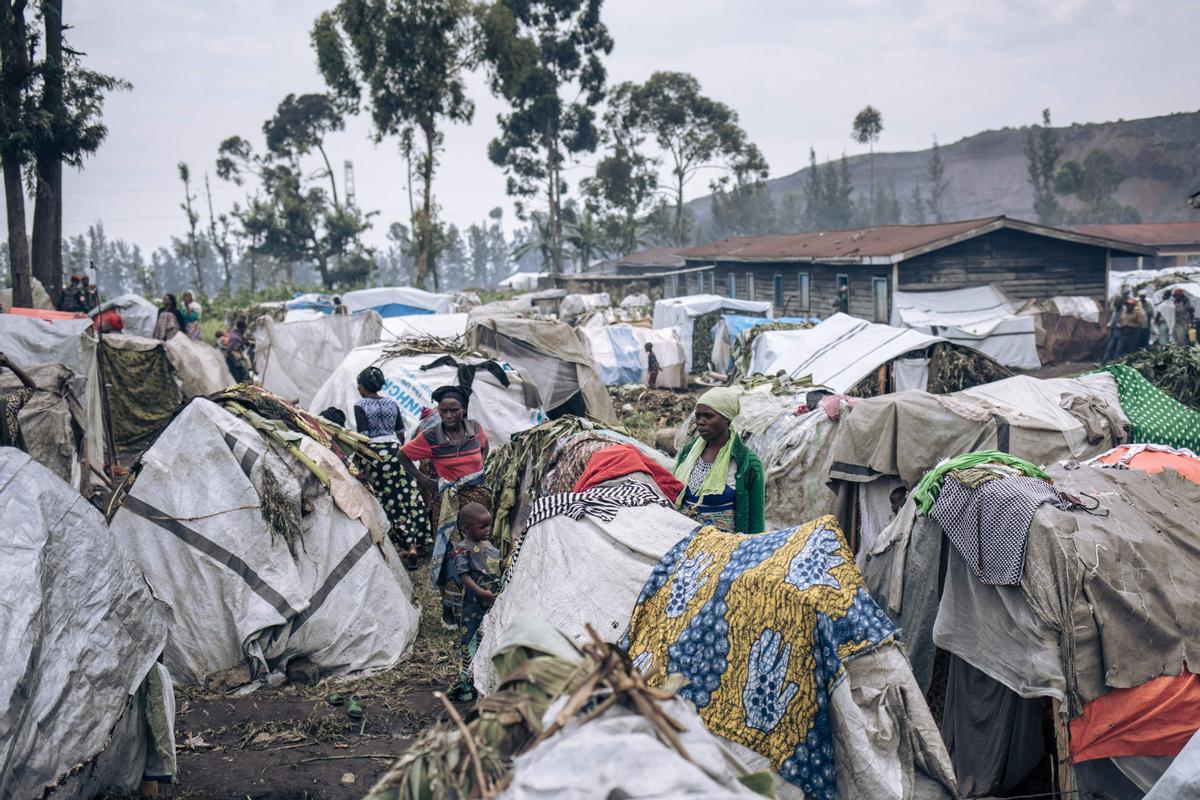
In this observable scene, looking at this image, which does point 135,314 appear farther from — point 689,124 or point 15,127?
point 689,124

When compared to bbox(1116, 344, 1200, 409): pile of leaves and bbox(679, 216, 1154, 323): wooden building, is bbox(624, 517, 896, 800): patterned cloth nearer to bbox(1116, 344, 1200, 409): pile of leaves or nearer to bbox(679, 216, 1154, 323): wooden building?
bbox(1116, 344, 1200, 409): pile of leaves

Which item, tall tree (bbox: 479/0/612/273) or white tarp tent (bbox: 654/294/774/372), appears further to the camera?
tall tree (bbox: 479/0/612/273)

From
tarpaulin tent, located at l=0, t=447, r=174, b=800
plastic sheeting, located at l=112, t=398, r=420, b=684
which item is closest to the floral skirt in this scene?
plastic sheeting, located at l=112, t=398, r=420, b=684

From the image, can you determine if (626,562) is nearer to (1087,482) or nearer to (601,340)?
(1087,482)

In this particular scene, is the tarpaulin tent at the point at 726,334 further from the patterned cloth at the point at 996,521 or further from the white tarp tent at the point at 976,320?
the patterned cloth at the point at 996,521

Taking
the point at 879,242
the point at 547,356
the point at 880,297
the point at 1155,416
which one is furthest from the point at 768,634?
the point at 879,242

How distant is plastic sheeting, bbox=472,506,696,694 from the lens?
11.3 ft

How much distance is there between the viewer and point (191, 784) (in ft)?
14.0

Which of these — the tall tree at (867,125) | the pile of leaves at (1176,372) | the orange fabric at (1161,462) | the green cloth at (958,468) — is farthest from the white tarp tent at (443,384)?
the tall tree at (867,125)

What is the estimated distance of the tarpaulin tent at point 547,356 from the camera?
11.9m

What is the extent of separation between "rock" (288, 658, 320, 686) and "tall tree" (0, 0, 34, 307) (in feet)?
37.6

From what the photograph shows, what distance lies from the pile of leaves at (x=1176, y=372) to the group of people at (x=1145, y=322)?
999 centimetres

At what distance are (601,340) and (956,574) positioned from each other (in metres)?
16.4

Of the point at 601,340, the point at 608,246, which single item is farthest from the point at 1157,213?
the point at 601,340
